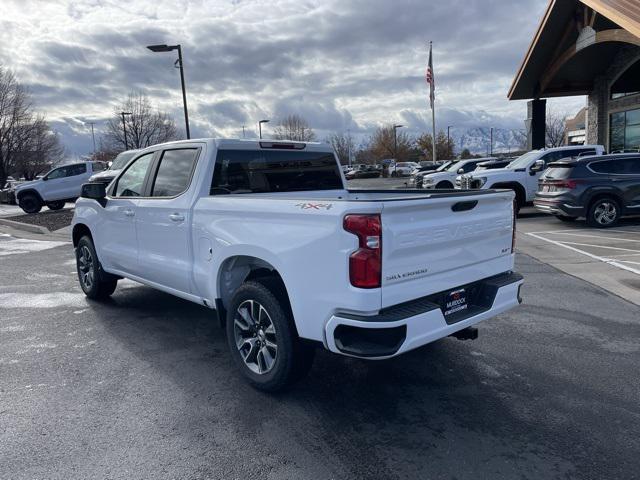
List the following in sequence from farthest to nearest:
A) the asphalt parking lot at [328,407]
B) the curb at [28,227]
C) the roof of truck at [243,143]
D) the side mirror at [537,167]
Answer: the curb at [28,227]
the side mirror at [537,167]
the roof of truck at [243,143]
the asphalt parking lot at [328,407]

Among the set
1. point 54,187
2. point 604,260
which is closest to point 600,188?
point 604,260

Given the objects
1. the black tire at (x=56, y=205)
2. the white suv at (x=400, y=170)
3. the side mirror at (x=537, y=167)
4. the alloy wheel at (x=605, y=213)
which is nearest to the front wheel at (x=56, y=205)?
the black tire at (x=56, y=205)

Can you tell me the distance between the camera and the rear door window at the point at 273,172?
15.2 ft

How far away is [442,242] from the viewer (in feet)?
11.3

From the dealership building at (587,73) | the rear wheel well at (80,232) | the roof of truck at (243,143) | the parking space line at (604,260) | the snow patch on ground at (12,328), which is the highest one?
the dealership building at (587,73)

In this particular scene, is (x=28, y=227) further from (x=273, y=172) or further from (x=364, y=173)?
(x=364, y=173)

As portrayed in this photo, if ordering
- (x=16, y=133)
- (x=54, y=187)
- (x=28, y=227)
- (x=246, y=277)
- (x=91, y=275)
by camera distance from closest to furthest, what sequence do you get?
(x=246, y=277), (x=91, y=275), (x=28, y=227), (x=54, y=187), (x=16, y=133)

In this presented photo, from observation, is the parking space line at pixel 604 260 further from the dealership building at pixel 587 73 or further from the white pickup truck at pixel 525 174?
the dealership building at pixel 587 73

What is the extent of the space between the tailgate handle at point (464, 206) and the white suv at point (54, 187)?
2156 cm

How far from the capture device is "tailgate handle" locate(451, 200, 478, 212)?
11.6 feet

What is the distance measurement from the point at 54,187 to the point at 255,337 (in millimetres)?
21715

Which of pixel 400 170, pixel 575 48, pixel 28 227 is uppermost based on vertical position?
pixel 575 48

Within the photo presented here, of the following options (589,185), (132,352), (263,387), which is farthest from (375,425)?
(589,185)

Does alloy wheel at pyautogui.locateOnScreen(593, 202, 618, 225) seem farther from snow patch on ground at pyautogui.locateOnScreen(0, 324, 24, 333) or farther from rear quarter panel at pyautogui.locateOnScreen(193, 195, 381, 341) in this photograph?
snow patch on ground at pyautogui.locateOnScreen(0, 324, 24, 333)
